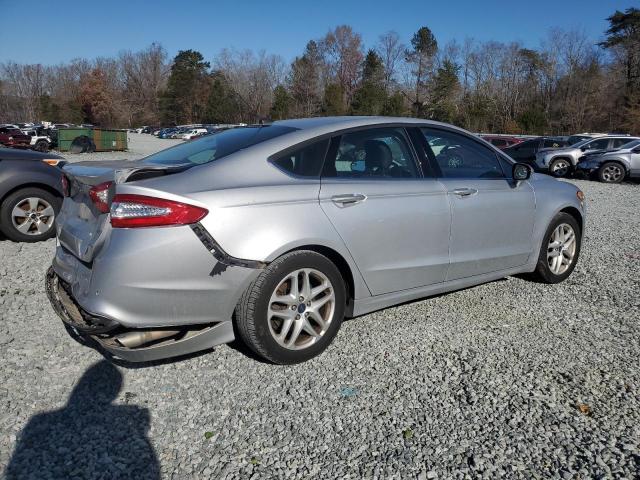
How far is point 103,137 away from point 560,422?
3038cm

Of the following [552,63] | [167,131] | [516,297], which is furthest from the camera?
[167,131]

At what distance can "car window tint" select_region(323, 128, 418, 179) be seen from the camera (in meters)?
3.50

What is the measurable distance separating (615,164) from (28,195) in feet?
56.2

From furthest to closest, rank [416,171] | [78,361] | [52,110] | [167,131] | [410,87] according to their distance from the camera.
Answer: [52,110] → [410,87] → [167,131] → [416,171] → [78,361]

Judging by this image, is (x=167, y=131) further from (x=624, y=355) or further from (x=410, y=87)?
(x=624, y=355)

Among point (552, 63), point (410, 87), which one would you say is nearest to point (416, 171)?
point (552, 63)

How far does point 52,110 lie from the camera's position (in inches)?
3565

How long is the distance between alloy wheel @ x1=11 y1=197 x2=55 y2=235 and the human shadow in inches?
173

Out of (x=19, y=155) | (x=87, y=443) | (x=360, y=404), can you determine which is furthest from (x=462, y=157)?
(x=19, y=155)

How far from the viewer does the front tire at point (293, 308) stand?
3.01 meters

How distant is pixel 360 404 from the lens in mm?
2881

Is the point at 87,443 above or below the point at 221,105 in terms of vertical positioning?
below

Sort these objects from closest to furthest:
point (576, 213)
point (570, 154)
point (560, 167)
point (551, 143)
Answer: point (576, 213), point (570, 154), point (560, 167), point (551, 143)

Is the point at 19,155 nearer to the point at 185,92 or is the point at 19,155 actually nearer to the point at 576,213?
the point at 576,213
